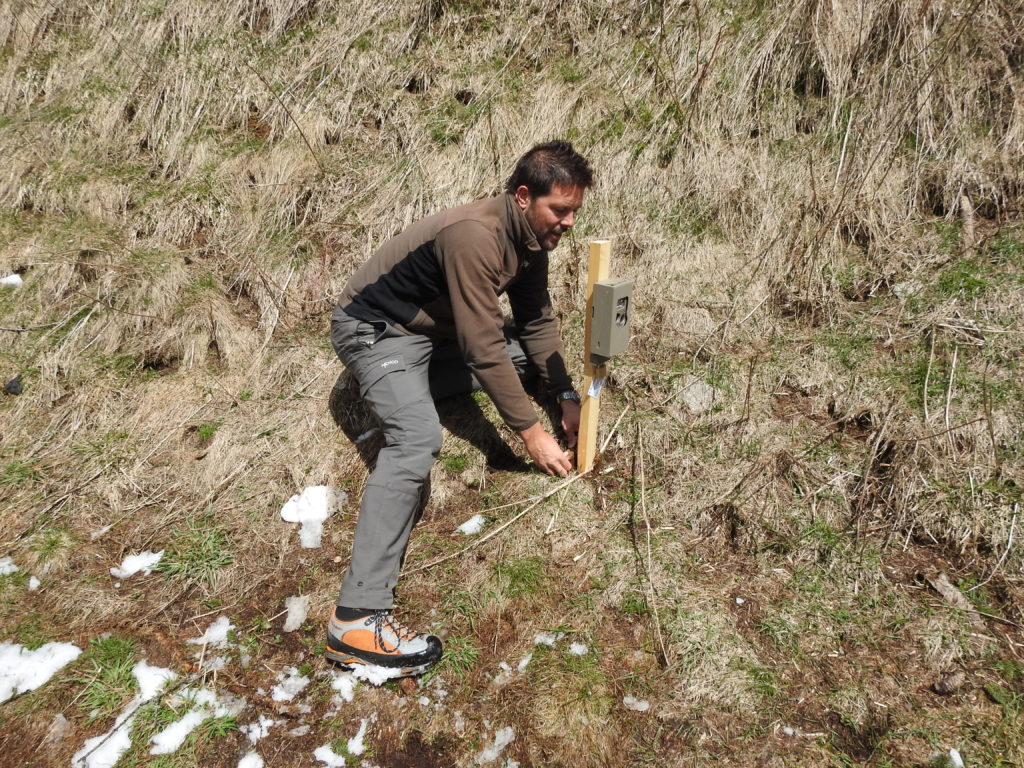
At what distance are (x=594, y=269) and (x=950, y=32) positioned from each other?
350 cm

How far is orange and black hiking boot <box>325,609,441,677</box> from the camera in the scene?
2.69 metres

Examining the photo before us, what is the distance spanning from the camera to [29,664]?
2.82 meters

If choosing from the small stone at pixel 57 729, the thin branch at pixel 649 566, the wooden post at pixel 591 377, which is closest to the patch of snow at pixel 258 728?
the small stone at pixel 57 729

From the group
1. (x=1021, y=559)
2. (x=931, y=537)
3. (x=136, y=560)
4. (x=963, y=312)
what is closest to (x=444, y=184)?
(x=136, y=560)

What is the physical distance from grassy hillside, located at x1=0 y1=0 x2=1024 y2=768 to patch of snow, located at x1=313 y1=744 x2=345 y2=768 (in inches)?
1.5

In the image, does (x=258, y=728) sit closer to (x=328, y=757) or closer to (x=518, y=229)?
(x=328, y=757)

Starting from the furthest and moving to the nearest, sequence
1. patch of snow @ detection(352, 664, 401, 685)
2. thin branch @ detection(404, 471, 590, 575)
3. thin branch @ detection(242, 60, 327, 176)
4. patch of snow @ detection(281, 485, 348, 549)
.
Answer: thin branch @ detection(242, 60, 327, 176)
patch of snow @ detection(281, 485, 348, 549)
thin branch @ detection(404, 471, 590, 575)
patch of snow @ detection(352, 664, 401, 685)

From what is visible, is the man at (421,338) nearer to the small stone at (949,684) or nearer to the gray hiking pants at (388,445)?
the gray hiking pants at (388,445)

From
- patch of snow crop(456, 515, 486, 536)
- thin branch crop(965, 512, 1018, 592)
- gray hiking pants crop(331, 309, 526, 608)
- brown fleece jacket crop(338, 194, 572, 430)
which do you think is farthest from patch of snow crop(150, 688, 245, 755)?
thin branch crop(965, 512, 1018, 592)

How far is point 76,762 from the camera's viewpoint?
2475 mm

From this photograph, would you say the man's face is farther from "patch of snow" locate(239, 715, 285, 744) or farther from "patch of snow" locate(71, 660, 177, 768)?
"patch of snow" locate(71, 660, 177, 768)

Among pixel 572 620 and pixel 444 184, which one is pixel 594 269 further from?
pixel 444 184

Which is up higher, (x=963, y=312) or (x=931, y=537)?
(x=963, y=312)

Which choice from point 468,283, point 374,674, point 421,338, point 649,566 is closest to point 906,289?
Answer: point 649,566
